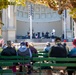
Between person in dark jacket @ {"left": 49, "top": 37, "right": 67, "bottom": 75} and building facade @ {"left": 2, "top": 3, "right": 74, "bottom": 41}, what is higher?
building facade @ {"left": 2, "top": 3, "right": 74, "bottom": 41}

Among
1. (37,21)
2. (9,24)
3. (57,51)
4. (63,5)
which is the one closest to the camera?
(57,51)

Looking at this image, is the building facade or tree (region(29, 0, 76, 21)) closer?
tree (region(29, 0, 76, 21))

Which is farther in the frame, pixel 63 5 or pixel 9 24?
pixel 9 24

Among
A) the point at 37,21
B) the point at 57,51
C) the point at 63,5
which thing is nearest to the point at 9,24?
the point at 37,21

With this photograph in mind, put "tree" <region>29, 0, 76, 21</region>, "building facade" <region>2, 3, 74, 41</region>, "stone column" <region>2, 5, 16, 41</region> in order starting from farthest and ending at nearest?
"building facade" <region>2, 3, 74, 41</region>, "stone column" <region>2, 5, 16, 41</region>, "tree" <region>29, 0, 76, 21</region>

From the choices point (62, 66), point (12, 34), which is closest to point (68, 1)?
point (62, 66)

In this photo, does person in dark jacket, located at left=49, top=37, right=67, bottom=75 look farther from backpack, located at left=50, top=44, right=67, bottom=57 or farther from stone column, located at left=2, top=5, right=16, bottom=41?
stone column, located at left=2, top=5, right=16, bottom=41

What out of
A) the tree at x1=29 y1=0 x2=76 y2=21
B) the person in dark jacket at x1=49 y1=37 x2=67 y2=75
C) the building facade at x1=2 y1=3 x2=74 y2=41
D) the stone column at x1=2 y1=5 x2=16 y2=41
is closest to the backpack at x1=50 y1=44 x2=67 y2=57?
the person in dark jacket at x1=49 y1=37 x2=67 y2=75

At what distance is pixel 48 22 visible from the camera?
44281 mm

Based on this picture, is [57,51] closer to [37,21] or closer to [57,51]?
[57,51]

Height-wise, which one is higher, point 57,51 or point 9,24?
point 9,24

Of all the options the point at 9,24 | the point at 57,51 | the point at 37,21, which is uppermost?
the point at 37,21

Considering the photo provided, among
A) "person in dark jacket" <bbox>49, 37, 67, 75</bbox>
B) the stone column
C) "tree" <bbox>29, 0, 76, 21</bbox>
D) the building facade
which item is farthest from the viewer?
→ the building facade

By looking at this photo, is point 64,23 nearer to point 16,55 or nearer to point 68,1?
point 68,1
